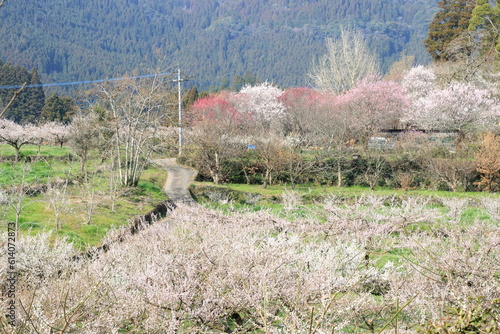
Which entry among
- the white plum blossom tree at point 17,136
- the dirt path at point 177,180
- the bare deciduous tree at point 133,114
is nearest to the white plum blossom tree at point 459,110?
the dirt path at point 177,180

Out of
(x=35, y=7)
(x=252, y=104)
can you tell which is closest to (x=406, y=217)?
(x=252, y=104)

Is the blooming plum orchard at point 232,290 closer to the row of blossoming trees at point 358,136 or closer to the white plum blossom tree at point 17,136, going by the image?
the white plum blossom tree at point 17,136

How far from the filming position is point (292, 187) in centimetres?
1916

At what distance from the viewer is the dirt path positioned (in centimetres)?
1656

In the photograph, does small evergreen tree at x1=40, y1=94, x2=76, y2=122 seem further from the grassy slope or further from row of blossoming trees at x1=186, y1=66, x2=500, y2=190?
the grassy slope

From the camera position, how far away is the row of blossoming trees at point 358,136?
19844 mm

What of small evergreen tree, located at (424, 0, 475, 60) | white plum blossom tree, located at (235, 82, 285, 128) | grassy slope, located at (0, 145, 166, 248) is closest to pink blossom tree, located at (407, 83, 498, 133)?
white plum blossom tree, located at (235, 82, 285, 128)

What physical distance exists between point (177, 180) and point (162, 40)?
11213 centimetres

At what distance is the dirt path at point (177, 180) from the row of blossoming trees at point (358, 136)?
0.84 metres

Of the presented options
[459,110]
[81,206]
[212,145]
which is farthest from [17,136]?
[459,110]

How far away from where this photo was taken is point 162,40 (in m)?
122

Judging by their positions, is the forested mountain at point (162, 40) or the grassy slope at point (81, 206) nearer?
the grassy slope at point (81, 206)

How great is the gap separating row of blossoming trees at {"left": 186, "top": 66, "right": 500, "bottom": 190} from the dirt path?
84cm

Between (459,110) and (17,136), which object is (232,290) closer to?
(17,136)
